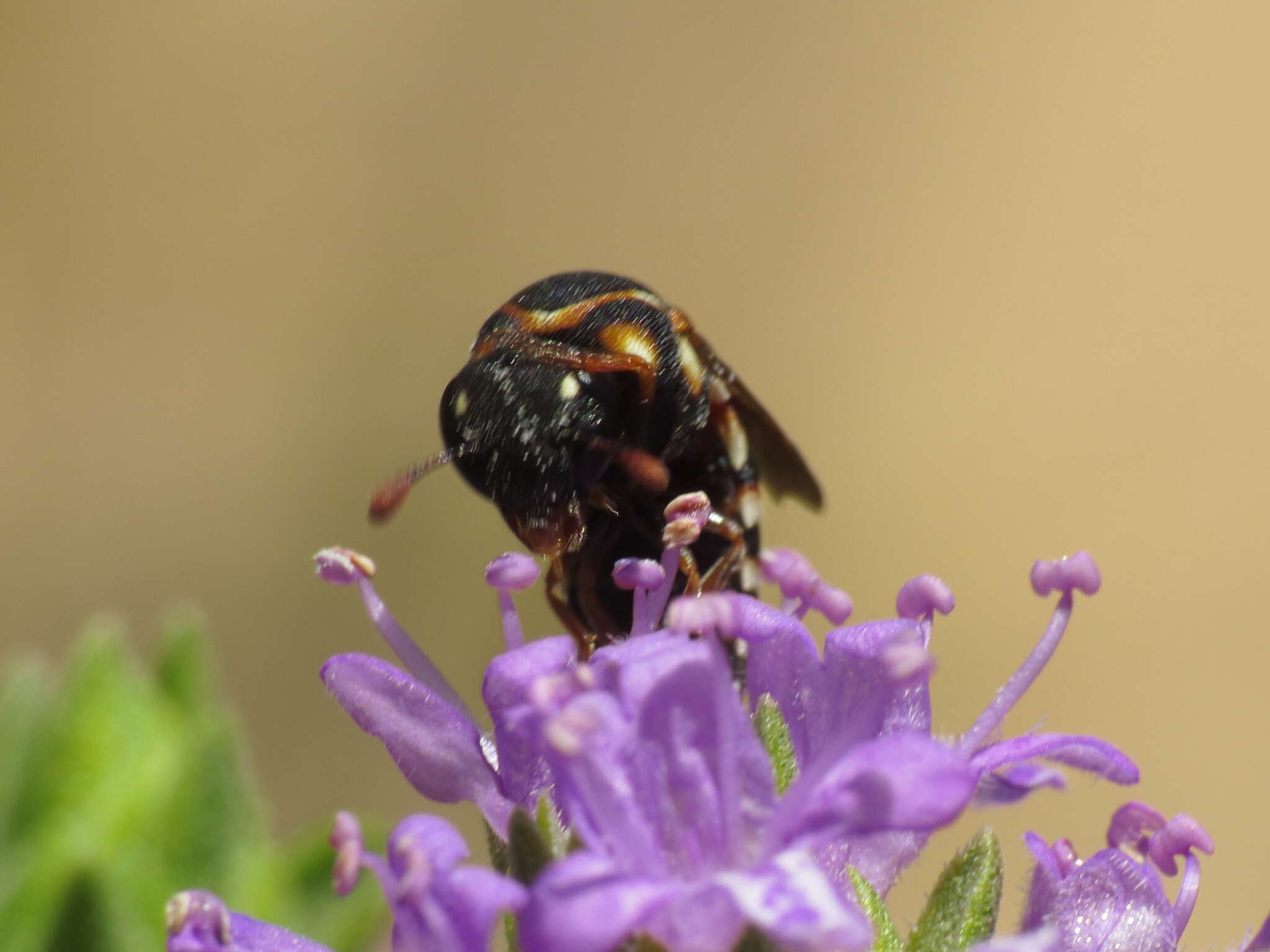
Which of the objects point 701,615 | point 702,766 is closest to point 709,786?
point 702,766

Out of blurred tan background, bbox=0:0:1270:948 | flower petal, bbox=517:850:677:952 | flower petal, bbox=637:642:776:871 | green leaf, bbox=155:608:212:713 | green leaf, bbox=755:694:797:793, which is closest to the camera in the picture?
flower petal, bbox=517:850:677:952

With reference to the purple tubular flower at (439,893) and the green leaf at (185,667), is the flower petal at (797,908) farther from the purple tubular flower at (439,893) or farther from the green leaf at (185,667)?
the green leaf at (185,667)

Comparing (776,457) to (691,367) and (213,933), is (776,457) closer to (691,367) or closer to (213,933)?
(691,367)

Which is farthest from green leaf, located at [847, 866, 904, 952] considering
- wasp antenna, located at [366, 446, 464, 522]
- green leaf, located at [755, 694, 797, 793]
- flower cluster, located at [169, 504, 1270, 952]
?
wasp antenna, located at [366, 446, 464, 522]

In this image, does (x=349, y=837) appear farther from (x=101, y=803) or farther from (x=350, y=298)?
(x=350, y=298)

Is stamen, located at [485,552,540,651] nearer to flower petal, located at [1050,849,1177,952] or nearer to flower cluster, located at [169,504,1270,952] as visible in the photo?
flower cluster, located at [169,504,1270,952]

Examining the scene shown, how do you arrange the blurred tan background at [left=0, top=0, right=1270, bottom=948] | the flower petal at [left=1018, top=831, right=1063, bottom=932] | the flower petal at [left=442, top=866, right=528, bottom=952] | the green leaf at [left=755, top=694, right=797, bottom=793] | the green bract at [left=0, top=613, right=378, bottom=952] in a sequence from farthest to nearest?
the blurred tan background at [left=0, top=0, right=1270, bottom=948] < the green bract at [left=0, top=613, right=378, bottom=952] < the flower petal at [left=1018, top=831, right=1063, bottom=932] < the green leaf at [left=755, top=694, right=797, bottom=793] < the flower petal at [left=442, top=866, right=528, bottom=952]

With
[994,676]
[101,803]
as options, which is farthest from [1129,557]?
[101,803]
